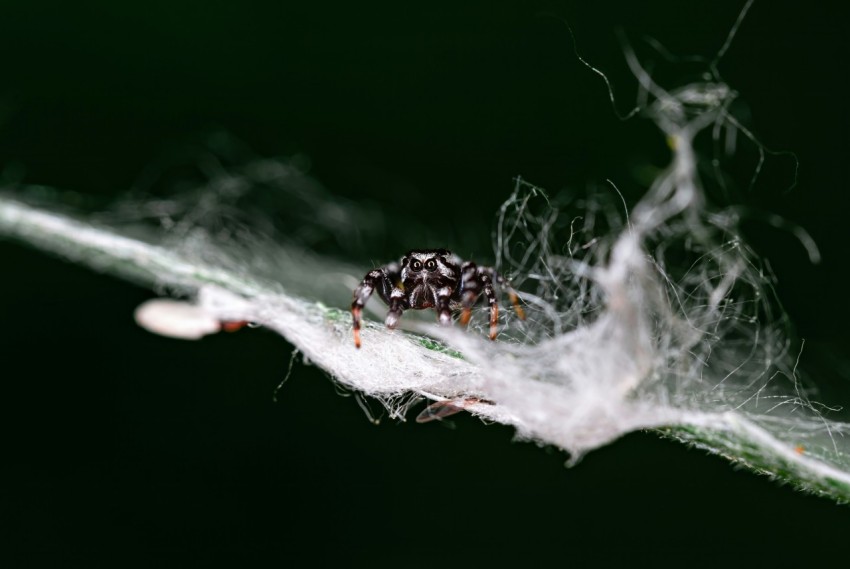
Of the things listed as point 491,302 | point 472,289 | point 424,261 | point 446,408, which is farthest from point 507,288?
point 446,408

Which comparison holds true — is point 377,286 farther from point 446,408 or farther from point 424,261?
point 446,408

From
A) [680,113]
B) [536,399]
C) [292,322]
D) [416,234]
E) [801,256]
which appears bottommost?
[536,399]

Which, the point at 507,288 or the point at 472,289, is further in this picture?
the point at 472,289

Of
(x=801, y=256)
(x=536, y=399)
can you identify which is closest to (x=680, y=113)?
(x=536, y=399)

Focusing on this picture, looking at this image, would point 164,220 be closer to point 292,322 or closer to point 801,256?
point 292,322

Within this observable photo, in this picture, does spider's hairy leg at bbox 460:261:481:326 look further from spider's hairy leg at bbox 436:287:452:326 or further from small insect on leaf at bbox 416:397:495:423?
small insect on leaf at bbox 416:397:495:423

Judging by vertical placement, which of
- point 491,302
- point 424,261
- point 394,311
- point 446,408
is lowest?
point 446,408

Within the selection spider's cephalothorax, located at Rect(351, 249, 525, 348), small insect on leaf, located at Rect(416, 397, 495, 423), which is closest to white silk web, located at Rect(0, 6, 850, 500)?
small insect on leaf, located at Rect(416, 397, 495, 423)
